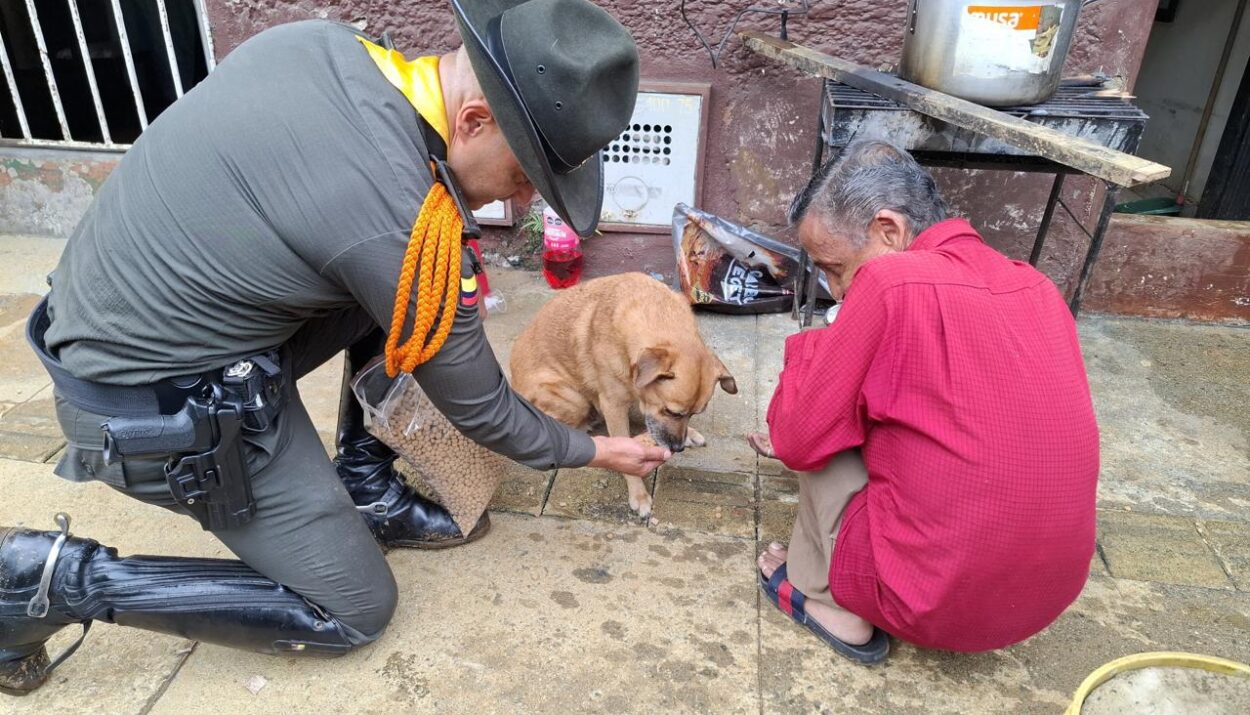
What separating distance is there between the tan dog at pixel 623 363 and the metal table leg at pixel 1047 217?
2.26 metres

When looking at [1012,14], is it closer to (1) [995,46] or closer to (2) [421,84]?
(1) [995,46]

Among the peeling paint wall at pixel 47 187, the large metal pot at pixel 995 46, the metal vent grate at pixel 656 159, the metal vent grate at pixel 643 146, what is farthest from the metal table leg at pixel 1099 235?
the peeling paint wall at pixel 47 187

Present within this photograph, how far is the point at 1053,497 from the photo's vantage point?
2.30 m

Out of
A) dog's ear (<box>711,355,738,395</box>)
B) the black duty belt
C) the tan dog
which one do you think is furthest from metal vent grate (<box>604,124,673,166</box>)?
the black duty belt

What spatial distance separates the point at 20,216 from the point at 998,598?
21.4 ft

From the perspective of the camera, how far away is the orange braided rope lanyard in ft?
6.93

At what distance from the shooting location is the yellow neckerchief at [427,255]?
6.95 ft

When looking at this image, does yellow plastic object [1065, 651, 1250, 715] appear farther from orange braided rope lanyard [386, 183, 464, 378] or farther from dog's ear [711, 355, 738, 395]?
dog's ear [711, 355, 738, 395]

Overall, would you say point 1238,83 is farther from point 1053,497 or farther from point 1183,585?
point 1053,497

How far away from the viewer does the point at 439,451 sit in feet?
10.1

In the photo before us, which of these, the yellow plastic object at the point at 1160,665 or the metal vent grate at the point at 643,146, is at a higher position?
the metal vent grate at the point at 643,146

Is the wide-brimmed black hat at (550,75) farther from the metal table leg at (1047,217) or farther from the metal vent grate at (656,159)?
the metal table leg at (1047,217)

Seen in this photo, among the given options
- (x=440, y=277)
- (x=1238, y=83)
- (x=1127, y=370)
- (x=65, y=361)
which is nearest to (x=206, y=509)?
(x=65, y=361)

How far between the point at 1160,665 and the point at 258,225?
2.44 m
